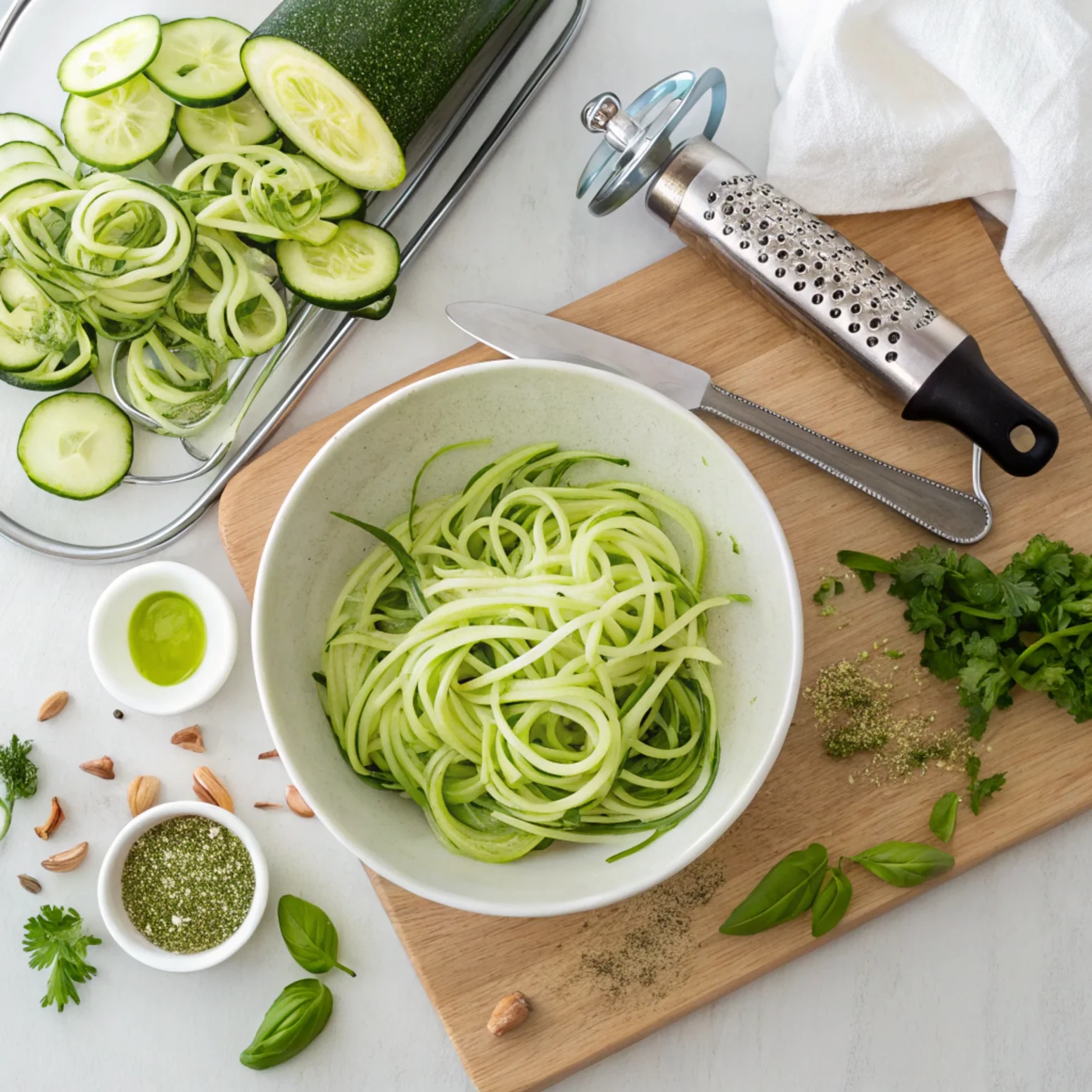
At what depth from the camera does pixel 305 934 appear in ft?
6.49

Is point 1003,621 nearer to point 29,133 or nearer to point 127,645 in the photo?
point 127,645

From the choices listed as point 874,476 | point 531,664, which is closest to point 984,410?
point 874,476

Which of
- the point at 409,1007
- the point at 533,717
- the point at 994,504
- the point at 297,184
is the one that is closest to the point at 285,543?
the point at 533,717

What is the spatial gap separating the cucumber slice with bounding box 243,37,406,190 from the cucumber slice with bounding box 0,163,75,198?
A: 1.42 feet

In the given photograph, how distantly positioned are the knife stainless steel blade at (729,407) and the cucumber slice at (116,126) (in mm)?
714

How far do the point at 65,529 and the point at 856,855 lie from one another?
1.76 meters

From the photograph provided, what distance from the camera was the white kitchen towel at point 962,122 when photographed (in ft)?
6.25

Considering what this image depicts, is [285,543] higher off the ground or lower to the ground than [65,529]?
higher

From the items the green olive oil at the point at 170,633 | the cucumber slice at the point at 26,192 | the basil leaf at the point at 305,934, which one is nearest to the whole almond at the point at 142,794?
the green olive oil at the point at 170,633

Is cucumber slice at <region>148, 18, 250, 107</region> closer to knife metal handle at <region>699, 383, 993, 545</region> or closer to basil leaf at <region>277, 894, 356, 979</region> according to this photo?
knife metal handle at <region>699, 383, 993, 545</region>

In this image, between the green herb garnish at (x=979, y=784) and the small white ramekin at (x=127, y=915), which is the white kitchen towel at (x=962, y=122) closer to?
the green herb garnish at (x=979, y=784)

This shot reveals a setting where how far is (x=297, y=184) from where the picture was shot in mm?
1939

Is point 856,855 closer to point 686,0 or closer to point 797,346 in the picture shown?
point 797,346

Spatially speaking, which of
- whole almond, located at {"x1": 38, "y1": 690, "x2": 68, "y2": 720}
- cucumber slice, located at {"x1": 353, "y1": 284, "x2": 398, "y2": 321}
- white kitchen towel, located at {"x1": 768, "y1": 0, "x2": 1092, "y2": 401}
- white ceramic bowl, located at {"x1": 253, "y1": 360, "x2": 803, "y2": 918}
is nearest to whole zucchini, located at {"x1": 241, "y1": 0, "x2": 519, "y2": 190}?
cucumber slice, located at {"x1": 353, "y1": 284, "x2": 398, "y2": 321}
